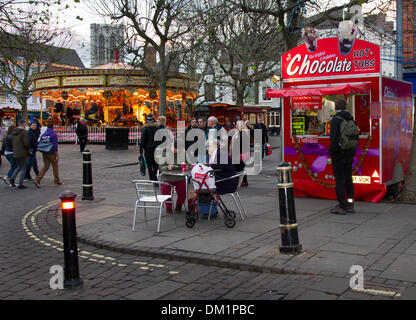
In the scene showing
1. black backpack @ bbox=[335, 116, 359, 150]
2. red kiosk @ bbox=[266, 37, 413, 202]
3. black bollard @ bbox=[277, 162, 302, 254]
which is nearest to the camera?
black bollard @ bbox=[277, 162, 302, 254]

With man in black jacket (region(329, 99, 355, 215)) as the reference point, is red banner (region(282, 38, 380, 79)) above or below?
above

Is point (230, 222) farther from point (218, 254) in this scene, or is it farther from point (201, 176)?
point (218, 254)

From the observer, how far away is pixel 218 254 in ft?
19.8

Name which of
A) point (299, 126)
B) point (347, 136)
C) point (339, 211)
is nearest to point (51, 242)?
point (339, 211)

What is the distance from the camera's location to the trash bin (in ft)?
85.7

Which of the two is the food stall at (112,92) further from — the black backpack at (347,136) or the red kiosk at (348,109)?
the black backpack at (347,136)

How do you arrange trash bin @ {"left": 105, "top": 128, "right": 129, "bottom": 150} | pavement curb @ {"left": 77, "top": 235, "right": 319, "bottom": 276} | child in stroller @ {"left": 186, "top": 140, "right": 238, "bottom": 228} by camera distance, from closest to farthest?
1. pavement curb @ {"left": 77, "top": 235, "right": 319, "bottom": 276}
2. child in stroller @ {"left": 186, "top": 140, "right": 238, "bottom": 228}
3. trash bin @ {"left": 105, "top": 128, "right": 129, "bottom": 150}

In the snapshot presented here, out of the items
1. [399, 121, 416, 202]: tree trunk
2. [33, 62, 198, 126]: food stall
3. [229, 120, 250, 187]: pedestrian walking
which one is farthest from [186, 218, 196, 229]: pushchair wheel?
[33, 62, 198, 126]: food stall

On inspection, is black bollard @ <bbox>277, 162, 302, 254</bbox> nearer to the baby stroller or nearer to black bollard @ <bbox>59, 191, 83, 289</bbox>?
the baby stroller

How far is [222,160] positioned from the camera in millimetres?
8023

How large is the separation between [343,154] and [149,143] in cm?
477

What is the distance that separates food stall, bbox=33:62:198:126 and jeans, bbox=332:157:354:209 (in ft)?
75.9

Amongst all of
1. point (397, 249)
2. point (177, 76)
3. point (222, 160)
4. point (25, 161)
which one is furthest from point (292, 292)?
point (177, 76)
